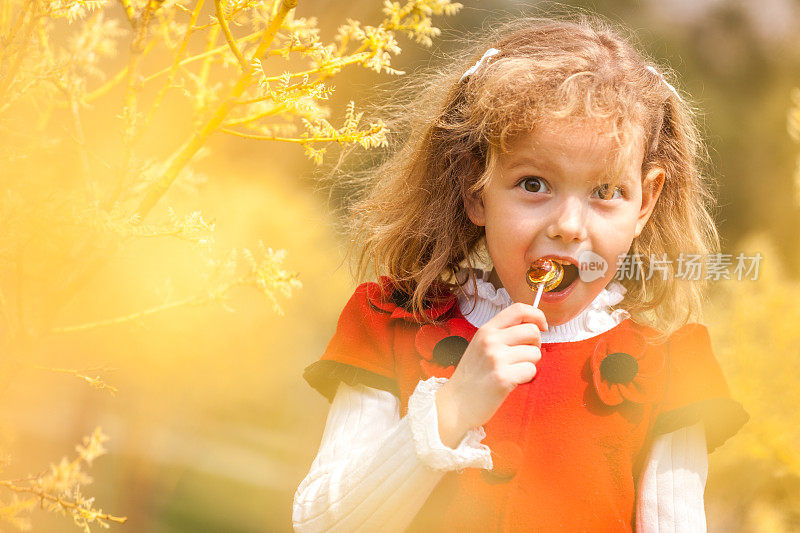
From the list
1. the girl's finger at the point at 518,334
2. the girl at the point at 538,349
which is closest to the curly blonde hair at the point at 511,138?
the girl at the point at 538,349

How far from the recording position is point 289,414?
2.81ft

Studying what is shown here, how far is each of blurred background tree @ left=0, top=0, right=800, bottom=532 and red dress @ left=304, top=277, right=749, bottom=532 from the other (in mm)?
127

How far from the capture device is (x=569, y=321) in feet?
1.68

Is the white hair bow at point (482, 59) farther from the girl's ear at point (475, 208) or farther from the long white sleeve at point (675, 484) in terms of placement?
the long white sleeve at point (675, 484)

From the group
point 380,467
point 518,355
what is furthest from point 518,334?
point 380,467

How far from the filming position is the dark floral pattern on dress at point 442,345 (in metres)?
0.50

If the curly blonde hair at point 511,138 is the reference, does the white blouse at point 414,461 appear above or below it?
below

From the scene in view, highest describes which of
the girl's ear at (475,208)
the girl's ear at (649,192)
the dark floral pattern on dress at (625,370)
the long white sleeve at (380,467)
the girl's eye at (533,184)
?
the girl's ear at (649,192)

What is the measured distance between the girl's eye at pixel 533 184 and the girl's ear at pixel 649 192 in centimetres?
9

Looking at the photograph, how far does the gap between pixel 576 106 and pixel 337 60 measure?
16 centimetres

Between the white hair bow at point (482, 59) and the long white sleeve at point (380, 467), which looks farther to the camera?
the white hair bow at point (482, 59)

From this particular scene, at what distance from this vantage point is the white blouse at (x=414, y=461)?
1.42 ft

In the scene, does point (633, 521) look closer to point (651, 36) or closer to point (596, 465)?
point (596, 465)

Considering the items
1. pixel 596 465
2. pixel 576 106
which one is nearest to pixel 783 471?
pixel 596 465
